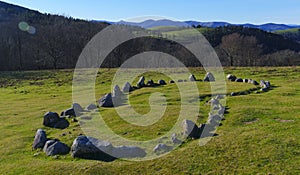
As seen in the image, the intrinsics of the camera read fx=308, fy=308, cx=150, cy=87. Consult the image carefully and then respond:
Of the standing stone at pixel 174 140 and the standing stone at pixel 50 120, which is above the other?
the standing stone at pixel 174 140

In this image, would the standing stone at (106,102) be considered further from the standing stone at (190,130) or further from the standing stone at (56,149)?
the standing stone at (190,130)

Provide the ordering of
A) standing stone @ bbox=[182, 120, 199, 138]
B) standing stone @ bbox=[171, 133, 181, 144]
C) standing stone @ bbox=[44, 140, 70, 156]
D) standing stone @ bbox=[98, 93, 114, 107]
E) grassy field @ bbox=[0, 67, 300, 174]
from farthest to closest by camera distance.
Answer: standing stone @ bbox=[98, 93, 114, 107] < standing stone @ bbox=[182, 120, 199, 138] < standing stone @ bbox=[171, 133, 181, 144] < standing stone @ bbox=[44, 140, 70, 156] < grassy field @ bbox=[0, 67, 300, 174]

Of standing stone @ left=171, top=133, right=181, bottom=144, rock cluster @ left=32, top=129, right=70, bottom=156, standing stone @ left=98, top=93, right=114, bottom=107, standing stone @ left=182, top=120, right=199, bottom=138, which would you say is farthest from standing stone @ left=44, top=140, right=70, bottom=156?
standing stone @ left=98, top=93, right=114, bottom=107

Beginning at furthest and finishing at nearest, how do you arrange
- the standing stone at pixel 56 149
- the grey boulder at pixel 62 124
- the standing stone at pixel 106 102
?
the standing stone at pixel 106 102 → the grey boulder at pixel 62 124 → the standing stone at pixel 56 149

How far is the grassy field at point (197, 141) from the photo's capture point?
728 inches

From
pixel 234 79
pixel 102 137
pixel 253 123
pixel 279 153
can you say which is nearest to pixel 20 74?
pixel 234 79

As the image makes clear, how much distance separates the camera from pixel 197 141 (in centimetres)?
2231

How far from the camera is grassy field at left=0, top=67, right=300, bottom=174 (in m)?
18.5

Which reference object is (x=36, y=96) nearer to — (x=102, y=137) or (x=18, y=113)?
(x=18, y=113)

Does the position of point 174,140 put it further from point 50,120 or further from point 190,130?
point 50,120

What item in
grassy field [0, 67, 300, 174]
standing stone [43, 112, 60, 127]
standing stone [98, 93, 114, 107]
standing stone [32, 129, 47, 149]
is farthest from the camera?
standing stone [98, 93, 114, 107]

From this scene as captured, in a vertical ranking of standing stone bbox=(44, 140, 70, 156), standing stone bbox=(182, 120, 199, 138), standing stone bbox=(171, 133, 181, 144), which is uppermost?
standing stone bbox=(182, 120, 199, 138)

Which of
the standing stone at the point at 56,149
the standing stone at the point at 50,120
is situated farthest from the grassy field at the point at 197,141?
the standing stone at the point at 50,120

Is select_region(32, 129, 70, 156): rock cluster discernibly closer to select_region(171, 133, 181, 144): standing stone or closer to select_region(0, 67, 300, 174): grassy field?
select_region(0, 67, 300, 174): grassy field
